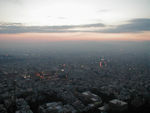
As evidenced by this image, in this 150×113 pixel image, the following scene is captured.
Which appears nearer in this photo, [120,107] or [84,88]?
[120,107]

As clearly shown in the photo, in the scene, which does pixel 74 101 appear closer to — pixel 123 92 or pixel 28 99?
pixel 28 99

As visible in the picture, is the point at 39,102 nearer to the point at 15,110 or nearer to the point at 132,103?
the point at 15,110

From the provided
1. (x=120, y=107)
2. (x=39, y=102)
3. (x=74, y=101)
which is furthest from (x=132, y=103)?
(x=39, y=102)

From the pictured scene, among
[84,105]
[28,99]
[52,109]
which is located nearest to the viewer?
[52,109]

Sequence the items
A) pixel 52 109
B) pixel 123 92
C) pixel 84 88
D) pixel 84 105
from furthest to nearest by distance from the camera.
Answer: pixel 84 88 < pixel 123 92 < pixel 84 105 < pixel 52 109

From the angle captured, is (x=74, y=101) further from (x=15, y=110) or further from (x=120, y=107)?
(x=15, y=110)

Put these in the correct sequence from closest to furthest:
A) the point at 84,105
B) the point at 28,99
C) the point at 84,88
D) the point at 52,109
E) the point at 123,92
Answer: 1. the point at 52,109
2. the point at 84,105
3. the point at 28,99
4. the point at 123,92
5. the point at 84,88

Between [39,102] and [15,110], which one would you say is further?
[39,102]

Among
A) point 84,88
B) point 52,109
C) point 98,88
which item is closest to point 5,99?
point 52,109
